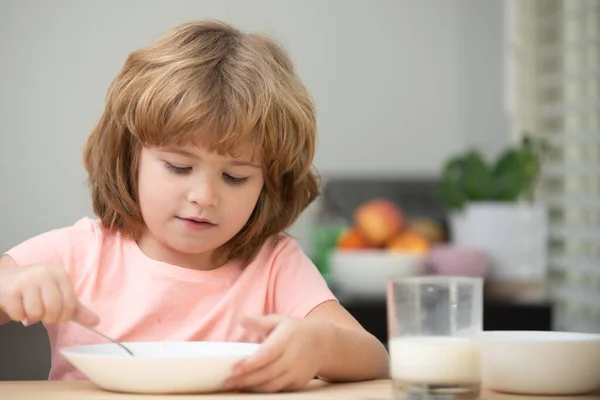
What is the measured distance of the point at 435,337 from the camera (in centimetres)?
85

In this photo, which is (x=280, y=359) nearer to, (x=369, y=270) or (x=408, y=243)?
(x=369, y=270)

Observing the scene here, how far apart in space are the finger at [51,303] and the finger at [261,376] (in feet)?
0.55

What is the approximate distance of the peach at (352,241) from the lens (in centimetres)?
268

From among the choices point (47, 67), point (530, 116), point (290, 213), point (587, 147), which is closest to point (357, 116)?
point (530, 116)

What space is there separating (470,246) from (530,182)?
25cm

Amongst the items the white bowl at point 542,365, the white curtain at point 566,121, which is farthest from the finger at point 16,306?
the white curtain at point 566,121

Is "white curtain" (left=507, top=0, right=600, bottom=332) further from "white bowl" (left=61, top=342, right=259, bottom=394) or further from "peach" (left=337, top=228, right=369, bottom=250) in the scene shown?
"white bowl" (left=61, top=342, right=259, bottom=394)

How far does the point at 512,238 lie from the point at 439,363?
187 centimetres

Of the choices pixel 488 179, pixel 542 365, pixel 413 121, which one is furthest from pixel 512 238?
pixel 542 365

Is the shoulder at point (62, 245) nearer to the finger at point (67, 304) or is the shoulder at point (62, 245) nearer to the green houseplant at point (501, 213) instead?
the finger at point (67, 304)

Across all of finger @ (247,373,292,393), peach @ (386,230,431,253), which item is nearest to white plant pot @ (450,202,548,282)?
peach @ (386,230,431,253)

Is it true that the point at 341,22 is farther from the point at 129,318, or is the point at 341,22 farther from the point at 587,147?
the point at 129,318

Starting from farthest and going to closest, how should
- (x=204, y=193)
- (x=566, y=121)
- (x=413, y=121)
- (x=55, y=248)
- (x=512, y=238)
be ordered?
1. (x=413, y=121)
2. (x=566, y=121)
3. (x=512, y=238)
4. (x=55, y=248)
5. (x=204, y=193)

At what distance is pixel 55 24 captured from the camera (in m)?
3.32
